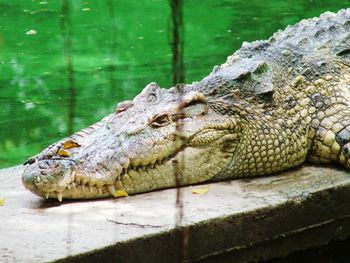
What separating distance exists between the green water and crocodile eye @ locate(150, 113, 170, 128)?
0.45m

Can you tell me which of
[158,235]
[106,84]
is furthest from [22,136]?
[158,235]

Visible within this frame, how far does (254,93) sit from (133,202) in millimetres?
1140

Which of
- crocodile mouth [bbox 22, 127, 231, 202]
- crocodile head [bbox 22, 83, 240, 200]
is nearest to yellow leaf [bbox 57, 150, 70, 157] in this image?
crocodile head [bbox 22, 83, 240, 200]

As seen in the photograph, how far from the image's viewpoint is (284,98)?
5.12 meters

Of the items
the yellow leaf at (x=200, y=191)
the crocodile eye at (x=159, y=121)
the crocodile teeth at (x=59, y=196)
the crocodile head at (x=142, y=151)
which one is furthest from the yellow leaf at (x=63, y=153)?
the yellow leaf at (x=200, y=191)

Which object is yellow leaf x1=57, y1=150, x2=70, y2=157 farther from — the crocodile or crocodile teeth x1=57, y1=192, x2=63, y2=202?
crocodile teeth x1=57, y1=192, x2=63, y2=202

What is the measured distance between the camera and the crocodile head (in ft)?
14.3

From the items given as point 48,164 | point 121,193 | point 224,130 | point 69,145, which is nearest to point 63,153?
point 69,145

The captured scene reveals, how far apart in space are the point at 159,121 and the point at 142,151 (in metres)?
0.24

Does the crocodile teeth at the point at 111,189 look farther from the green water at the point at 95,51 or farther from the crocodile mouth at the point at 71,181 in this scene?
the green water at the point at 95,51

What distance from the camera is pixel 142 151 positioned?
452 cm

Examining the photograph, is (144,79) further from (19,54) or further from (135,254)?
(135,254)

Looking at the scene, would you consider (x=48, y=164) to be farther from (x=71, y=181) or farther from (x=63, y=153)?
(x=63, y=153)

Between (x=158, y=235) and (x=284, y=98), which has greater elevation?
(x=284, y=98)
